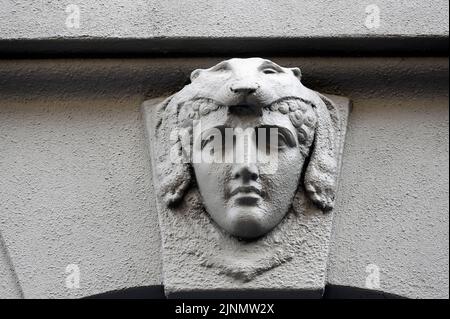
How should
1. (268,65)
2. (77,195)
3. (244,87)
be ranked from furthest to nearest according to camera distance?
(77,195) < (268,65) < (244,87)

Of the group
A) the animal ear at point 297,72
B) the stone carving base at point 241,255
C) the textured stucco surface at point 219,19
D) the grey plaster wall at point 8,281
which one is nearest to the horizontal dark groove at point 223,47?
the textured stucco surface at point 219,19

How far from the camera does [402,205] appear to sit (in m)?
2.27

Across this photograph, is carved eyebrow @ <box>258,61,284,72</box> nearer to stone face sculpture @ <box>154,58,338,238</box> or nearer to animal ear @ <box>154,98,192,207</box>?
stone face sculpture @ <box>154,58,338,238</box>

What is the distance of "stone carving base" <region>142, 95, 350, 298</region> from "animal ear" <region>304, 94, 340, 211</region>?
0.10 ft

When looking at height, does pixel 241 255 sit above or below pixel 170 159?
below

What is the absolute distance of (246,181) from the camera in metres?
2.07

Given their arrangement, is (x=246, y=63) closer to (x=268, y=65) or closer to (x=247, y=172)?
(x=268, y=65)

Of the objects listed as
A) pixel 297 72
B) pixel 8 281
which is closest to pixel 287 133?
pixel 297 72

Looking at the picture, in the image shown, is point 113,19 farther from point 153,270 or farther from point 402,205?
point 402,205

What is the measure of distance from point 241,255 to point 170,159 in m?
0.27

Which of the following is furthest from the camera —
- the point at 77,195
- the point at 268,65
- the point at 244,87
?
the point at 77,195

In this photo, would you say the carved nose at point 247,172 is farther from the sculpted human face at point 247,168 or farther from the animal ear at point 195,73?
the animal ear at point 195,73

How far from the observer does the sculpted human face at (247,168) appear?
6.83 feet

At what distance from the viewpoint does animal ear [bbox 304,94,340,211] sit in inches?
86.2
